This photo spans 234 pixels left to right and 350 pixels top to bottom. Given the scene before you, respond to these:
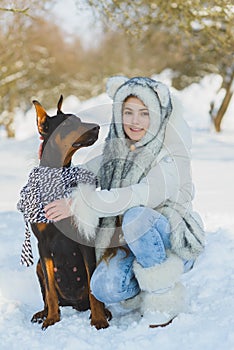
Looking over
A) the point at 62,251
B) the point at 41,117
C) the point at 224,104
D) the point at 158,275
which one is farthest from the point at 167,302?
the point at 224,104

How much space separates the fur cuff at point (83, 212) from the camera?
287 cm

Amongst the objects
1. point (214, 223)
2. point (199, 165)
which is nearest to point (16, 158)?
point (199, 165)

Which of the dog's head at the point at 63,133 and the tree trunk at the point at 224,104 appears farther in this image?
the tree trunk at the point at 224,104

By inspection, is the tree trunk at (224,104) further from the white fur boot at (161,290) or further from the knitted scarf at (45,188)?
the knitted scarf at (45,188)

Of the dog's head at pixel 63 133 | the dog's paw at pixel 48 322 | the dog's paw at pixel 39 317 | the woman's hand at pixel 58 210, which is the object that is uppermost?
the dog's head at pixel 63 133

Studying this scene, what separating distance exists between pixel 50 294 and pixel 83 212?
57cm

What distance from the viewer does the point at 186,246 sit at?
9.69 ft

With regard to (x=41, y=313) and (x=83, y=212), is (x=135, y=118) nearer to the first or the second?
(x=83, y=212)

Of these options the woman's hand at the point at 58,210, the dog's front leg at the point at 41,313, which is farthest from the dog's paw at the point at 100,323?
the woman's hand at the point at 58,210

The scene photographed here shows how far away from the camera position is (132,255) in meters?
3.06

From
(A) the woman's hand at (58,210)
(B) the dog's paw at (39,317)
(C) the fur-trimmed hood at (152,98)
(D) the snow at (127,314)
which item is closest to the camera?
(D) the snow at (127,314)

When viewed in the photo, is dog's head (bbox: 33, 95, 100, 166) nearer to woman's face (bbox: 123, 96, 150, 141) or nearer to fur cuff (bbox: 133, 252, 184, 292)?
woman's face (bbox: 123, 96, 150, 141)

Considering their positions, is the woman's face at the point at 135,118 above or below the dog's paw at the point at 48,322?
above

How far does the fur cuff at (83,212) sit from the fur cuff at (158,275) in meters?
0.37
